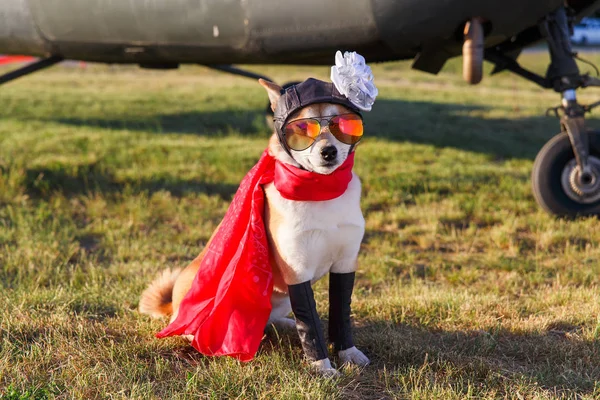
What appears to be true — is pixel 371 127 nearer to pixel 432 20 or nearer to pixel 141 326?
pixel 432 20

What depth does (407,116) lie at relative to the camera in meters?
10.6

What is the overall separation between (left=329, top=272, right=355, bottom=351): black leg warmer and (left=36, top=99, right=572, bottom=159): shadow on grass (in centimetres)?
563

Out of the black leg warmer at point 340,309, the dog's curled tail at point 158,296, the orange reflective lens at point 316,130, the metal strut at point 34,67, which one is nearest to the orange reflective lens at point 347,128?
the orange reflective lens at point 316,130

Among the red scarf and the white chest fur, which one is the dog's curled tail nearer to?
the red scarf

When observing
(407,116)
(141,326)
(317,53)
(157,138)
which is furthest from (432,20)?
(407,116)

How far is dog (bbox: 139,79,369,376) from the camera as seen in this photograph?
7.88ft

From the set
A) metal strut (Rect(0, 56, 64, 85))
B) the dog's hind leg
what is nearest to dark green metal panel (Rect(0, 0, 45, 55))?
metal strut (Rect(0, 56, 64, 85))

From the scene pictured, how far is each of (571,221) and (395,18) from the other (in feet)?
7.03

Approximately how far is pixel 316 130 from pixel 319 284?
1.93 m

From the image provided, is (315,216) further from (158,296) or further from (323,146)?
(158,296)

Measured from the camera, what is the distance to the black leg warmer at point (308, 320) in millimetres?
2588

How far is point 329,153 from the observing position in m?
2.38

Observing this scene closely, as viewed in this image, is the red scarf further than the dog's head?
Yes

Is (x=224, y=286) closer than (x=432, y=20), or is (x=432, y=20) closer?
(x=224, y=286)
